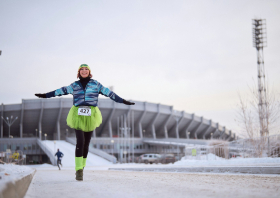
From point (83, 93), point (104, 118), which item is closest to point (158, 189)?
point (83, 93)

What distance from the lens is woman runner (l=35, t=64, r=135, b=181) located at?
17.5 ft

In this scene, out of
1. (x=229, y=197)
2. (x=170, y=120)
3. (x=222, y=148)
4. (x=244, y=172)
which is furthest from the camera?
(x=170, y=120)

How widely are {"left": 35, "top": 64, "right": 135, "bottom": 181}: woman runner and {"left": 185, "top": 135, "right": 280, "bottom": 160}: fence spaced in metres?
11.4

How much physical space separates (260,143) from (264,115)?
283cm

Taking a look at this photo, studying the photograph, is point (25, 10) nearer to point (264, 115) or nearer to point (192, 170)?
point (192, 170)

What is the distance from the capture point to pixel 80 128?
211 inches

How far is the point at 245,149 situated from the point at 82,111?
44.6ft

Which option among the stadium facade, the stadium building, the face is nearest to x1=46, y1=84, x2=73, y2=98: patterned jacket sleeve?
the face

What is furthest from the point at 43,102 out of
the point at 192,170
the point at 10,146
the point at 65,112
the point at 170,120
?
the point at 192,170

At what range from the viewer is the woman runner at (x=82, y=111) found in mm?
5336

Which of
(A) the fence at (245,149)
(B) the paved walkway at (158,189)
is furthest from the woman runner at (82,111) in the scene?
(A) the fence at (245,149)

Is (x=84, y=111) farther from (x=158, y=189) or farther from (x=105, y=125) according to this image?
(x=105, y=125)

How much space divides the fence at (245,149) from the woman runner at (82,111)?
37.3ft

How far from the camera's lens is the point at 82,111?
5328 mm
